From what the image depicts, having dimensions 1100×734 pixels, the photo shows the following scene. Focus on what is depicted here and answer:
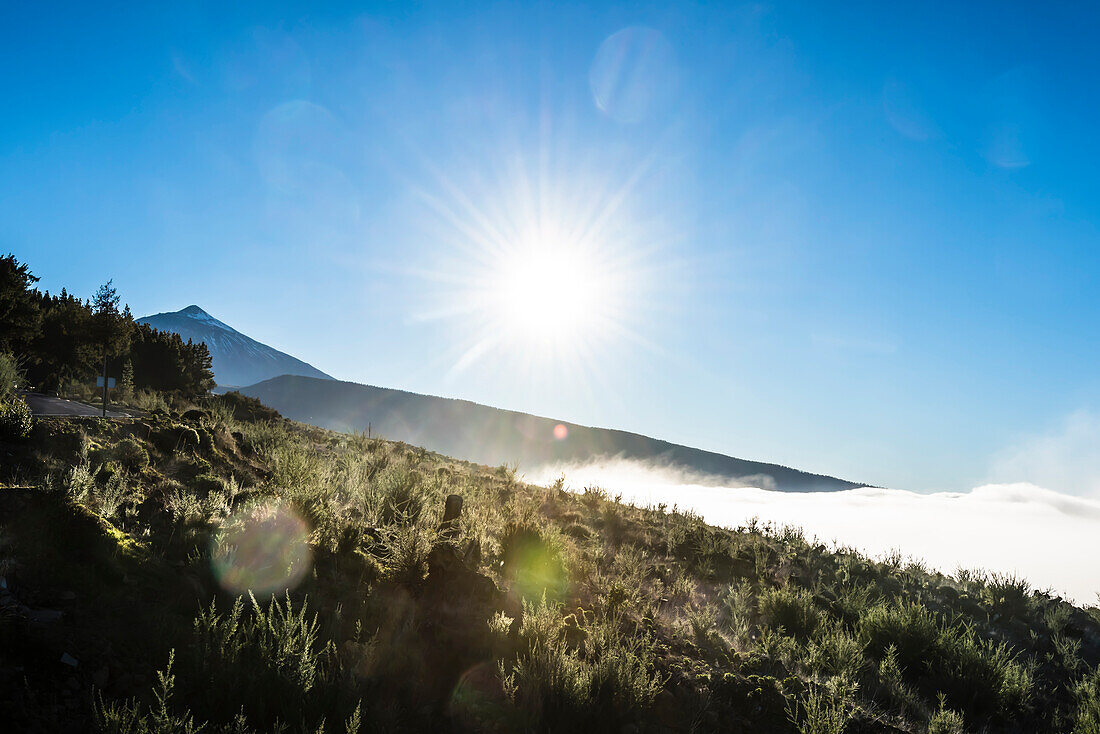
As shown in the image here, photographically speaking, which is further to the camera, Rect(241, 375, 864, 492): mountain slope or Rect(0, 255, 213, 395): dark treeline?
Rect(241, 375, 864, 492): mountain slope

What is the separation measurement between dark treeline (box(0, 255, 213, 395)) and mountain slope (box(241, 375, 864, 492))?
131ft

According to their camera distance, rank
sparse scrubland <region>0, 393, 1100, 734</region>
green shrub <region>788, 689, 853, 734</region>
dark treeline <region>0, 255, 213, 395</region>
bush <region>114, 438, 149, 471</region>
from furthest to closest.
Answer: dark treeline <region>0, 255, 213, 395</region>, bush <region>114, 438, 149, 471</region>, green shrub <region>788, 689, 853, 734</region>, sparse scrubland <region>0, 393, 1100, 734</region>

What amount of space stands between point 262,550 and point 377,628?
1.74 m

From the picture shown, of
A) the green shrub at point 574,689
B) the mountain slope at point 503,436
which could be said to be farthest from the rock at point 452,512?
the mountain slope at point 503,436

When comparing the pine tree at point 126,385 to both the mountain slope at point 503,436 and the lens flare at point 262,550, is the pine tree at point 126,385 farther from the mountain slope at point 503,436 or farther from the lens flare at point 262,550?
the mountain slope at point 503,436

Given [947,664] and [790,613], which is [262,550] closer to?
[790,613]

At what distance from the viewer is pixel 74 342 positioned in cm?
2312

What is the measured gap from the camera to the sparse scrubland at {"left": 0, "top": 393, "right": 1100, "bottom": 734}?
3.38m

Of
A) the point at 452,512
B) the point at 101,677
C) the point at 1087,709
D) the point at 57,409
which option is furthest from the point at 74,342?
the point at 1087,709

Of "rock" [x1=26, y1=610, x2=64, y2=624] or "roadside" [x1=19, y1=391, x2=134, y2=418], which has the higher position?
"rock" [x1=26, y1=610, x2=64, y2=624]

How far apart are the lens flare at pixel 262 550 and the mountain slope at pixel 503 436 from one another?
59.3 m

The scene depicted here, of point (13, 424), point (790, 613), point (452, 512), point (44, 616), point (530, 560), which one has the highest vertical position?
point (13, 424)

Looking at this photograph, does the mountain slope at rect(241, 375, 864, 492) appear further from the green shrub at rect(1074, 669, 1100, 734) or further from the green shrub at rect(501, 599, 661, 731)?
the green shrub at rect(501, 599, 661, 731)

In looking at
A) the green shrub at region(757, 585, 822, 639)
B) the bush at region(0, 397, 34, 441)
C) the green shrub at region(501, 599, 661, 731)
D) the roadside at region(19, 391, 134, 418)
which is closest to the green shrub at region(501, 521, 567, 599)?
the green shrub at region(501, 599, 661, 731)
